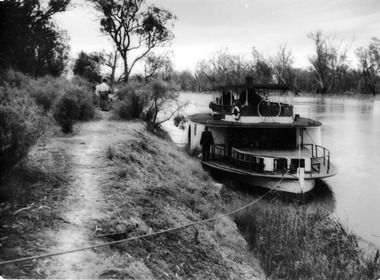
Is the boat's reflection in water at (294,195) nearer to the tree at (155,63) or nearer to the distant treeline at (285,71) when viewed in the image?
the tree at (155,63)

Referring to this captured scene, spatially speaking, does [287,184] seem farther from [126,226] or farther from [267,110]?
[126,226]

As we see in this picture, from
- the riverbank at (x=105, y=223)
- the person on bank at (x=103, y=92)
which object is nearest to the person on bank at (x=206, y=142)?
the person on bank at (x=103, y=92)

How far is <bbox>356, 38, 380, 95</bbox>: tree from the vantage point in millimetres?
60662

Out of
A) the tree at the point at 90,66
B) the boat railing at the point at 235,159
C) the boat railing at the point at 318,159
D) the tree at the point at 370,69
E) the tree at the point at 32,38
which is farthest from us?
the tree at the point at 370,69

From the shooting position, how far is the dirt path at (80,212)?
4211 mm

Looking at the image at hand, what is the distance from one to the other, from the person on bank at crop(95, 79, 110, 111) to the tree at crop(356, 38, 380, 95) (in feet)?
173

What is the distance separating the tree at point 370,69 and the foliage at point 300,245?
184ft

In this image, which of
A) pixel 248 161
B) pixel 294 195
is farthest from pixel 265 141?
pixel 294 195

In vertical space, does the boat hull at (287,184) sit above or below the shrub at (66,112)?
below

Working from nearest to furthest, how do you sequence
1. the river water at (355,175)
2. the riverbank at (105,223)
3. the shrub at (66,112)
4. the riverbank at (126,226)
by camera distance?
1. the riverbank at (105,223)
2. the riverbank at (126,226)
3. the shrub at (66,112)
4. the river water at (355,175)

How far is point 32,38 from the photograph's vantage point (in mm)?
16922

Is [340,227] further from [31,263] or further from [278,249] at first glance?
[31,263]

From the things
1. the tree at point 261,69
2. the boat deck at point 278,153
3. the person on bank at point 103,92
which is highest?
the tree at point 261,69

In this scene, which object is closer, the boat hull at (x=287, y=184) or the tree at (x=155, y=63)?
the boat hull at (x=287, y=184)
